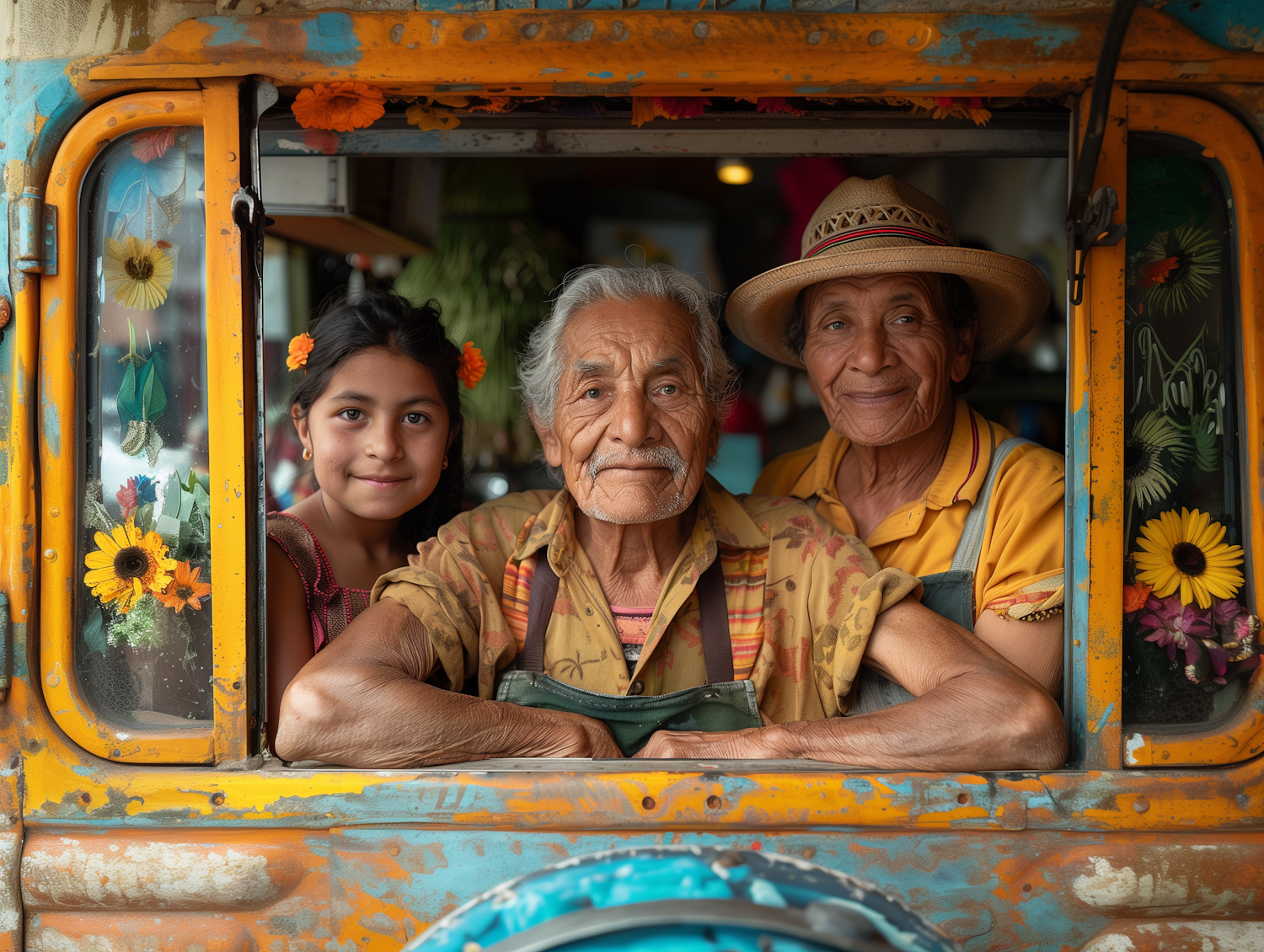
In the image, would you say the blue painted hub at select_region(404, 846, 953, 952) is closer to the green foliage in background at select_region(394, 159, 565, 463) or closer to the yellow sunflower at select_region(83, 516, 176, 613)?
the yellow sunflower at select_region(83, 516, 176, 613)

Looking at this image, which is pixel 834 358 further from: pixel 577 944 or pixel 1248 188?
pixel 577 944

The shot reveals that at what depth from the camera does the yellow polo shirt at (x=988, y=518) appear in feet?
6.03

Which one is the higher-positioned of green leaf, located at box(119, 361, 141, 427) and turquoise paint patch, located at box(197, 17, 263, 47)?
turquoise paint patch, located at box(197, 17, 263, 47)

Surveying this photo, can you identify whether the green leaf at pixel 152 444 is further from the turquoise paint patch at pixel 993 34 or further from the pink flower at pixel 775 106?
the turquoise paint patch at pixel 993 34

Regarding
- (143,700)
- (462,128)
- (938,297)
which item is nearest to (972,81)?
(938,297)

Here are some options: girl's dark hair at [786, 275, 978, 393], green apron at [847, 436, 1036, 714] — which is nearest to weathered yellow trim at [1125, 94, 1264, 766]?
green apron at [847, 436, 1036, 714]

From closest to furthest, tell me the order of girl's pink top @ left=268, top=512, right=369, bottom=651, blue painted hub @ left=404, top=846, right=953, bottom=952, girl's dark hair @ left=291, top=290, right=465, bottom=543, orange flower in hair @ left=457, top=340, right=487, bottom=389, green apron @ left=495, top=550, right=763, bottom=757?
blue painted hub @ left=404, top=846, right=953, bottom=952
green apron @ left=495, top=550, right=763, bottom=757
girl's pink top @ left=268, top=512, right=369, bottom=651
girl's dark hair @ left=291, top=290, right=465, bottom=543
orange flower in hair @ left=457, top=340, right=487, bottom=389

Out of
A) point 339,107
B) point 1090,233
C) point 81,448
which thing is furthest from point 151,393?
point 1090,233

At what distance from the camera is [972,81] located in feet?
4.85

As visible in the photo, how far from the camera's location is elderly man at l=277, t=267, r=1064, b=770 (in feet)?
5.32

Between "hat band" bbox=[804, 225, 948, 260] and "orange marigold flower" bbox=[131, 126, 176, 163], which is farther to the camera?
"hat band" bbox=[804, 225, 948, 260]

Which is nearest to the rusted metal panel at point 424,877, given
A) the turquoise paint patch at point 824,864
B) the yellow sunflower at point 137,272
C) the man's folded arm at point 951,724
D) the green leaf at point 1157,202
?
the turquoise paint patch at point 824,864

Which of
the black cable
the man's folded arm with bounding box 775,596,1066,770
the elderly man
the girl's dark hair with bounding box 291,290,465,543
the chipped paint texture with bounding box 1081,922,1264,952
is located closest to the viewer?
the black cable

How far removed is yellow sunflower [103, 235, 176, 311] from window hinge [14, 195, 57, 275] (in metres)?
0.08
